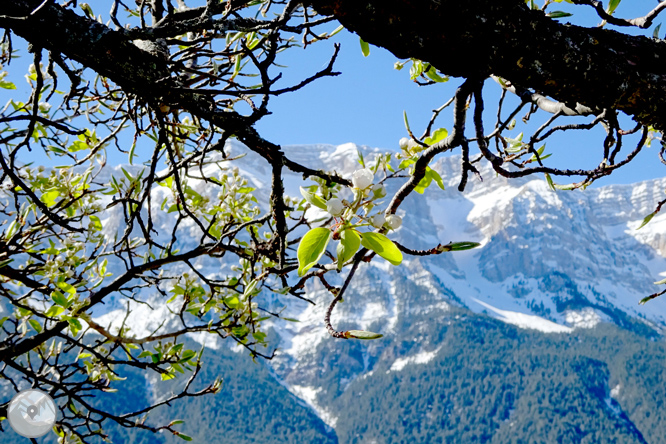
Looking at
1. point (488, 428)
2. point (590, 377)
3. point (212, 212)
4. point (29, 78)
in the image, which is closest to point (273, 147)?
point (212, 212)

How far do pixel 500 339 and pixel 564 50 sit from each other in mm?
175015

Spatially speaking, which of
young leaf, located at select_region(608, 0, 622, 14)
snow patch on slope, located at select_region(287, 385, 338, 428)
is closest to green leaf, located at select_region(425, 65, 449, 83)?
young leaf, located at select_region(608, 0, 622, 14)

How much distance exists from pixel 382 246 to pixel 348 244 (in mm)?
57

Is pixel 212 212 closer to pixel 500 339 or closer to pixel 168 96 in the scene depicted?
pixel 168 96

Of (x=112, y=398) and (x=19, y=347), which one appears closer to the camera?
(x=19, y=347)

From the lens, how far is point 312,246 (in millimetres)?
803

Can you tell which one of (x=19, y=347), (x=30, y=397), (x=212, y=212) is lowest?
(x=30, y=397)

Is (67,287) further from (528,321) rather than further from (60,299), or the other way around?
(528,321)

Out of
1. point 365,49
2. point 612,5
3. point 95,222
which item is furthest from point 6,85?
point 612,5

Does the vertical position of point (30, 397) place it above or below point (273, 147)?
below

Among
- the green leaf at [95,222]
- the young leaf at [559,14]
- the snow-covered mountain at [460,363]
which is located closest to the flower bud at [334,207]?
the young leaf at [559,14]

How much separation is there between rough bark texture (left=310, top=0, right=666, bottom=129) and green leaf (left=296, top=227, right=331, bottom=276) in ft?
1.77

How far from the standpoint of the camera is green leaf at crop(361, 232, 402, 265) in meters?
0.81

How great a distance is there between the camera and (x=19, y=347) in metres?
1.93
